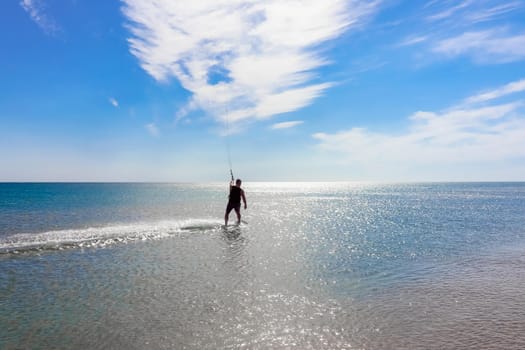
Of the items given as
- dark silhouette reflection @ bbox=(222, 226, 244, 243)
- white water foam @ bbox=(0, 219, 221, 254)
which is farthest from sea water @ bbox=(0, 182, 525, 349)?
dark silhouette reflection @ bbox=(222, 226, 244, 243)

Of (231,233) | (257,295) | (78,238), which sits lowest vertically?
(257,295)

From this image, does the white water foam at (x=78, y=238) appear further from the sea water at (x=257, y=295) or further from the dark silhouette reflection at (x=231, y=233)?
the dark silhouette reflection at (x=231, y=233)

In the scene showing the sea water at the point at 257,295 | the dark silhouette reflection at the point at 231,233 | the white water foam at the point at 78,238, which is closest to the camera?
the sea water at the point at 257,295

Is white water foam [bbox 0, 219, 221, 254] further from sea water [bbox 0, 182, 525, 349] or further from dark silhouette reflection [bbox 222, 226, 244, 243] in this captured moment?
dark silhouette reflection [bbox 222, 226, 244, 243]

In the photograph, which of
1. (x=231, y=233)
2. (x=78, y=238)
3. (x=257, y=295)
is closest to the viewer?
(x=257, y=295)

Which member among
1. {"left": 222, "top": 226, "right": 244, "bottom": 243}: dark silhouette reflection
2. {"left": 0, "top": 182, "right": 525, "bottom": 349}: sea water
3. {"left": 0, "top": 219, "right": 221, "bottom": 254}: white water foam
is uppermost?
{"left": 0, "top": 219, "right": 221, "bottom": 254}: white water foam

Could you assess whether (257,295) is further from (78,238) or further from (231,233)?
(78,238)

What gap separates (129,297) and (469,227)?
2860cm

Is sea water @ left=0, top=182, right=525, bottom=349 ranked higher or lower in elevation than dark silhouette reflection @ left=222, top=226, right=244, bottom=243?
lower

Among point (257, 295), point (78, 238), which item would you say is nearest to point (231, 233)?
point (78, 238)

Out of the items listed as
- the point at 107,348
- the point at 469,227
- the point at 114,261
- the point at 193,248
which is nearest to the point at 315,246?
the point at 193,248

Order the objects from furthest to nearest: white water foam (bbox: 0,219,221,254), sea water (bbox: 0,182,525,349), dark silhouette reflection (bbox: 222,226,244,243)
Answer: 1. dark silhouette reflection (bbox: 222,226,244,243)
2. white water foam (bbox: 0,219,221,254)
3. sea water (bbox: 0,182,525,349)

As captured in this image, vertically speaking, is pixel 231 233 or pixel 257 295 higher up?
pixel 231 233

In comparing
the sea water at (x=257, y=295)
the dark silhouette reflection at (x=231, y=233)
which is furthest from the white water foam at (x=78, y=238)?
the dark silhouette reflection at (x=231, y=233)
